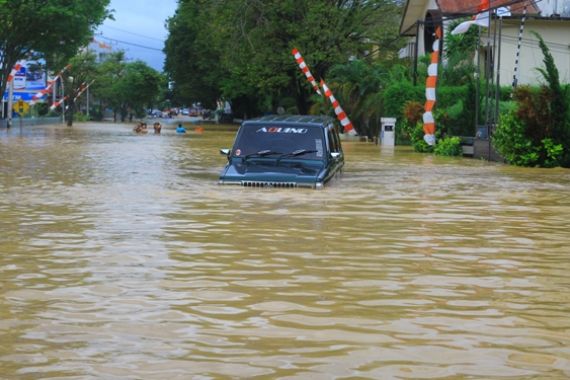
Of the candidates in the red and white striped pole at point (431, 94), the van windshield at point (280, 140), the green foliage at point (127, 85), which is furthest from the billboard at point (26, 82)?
the van windshield at point (280, 140)

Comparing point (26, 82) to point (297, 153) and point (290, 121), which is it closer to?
point (290, 121)

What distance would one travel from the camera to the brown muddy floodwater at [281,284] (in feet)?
19.8

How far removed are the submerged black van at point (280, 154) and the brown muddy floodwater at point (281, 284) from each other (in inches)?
20.3

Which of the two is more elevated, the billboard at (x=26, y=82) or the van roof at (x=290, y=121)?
the billboard at (x=26, y=82)

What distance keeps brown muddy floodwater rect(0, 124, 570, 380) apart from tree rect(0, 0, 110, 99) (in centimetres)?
3478

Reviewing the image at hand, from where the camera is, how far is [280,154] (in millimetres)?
17984

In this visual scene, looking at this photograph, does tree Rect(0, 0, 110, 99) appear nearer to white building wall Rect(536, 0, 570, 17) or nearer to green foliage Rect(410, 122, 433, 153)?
green foliage Rect(410, 122, 433, 153)

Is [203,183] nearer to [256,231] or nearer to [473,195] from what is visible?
[473,195]

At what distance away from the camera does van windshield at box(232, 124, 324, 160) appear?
1823 centimetres

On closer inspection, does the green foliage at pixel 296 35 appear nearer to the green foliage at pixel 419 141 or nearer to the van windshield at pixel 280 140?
the green foliage at pixel 419 141

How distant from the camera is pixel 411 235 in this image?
1194cm

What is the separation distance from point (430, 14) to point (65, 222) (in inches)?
1329

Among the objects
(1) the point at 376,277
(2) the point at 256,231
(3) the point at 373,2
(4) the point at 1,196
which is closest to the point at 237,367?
(1) the point at 376,277

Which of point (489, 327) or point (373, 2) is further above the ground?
point (373, 2)
